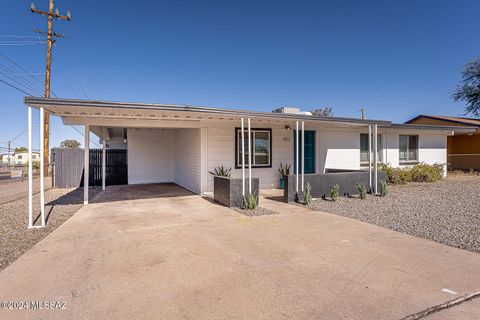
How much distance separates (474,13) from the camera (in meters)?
13.3

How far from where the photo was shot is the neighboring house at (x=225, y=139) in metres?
7.24

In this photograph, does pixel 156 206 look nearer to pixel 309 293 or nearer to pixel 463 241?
pixel 309 293

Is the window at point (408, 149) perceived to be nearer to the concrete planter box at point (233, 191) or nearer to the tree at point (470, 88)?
the concrete planter box at point (233, 191)

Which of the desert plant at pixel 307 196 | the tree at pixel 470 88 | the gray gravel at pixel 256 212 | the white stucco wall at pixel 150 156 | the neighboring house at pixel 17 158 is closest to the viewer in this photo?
the gray gravel at pixel 256 212

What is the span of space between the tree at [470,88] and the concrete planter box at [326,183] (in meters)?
17.9

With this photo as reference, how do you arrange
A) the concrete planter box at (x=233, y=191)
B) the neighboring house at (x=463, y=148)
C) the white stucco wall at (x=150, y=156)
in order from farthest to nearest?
the neighboring house at (x=463, y=148)
the white stucco wall at (x=150, y=156)
the concrete planter box at (x=233, y=191)

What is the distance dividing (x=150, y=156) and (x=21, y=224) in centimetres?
812

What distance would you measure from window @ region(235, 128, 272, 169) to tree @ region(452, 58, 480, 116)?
2004 centimetres

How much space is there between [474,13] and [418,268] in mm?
16013

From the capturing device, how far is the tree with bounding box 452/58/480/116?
2055 centimetres

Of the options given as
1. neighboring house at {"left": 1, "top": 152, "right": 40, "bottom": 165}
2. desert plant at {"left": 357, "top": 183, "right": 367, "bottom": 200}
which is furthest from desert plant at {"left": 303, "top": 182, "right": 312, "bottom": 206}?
neighboring house at {"left": 1, "top": 152, "right": 40, "bottom": 165}

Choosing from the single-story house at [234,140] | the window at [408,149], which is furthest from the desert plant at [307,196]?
the window at [408,149]

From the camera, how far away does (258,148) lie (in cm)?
1024

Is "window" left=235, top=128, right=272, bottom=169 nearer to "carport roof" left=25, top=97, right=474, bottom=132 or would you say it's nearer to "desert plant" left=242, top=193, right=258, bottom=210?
"carport roof" left=25, top=97, right=474, bottom=132
